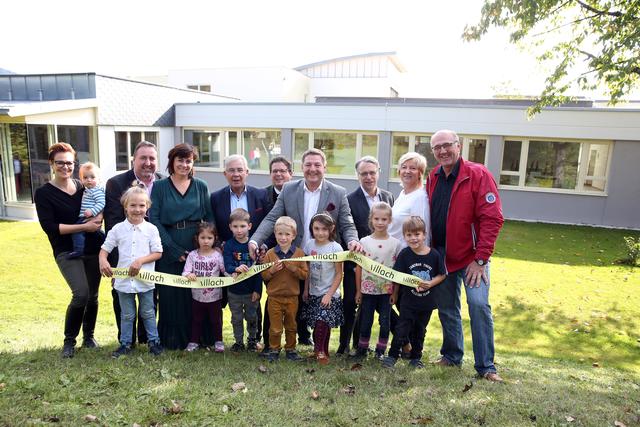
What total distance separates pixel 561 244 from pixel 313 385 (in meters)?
11.4

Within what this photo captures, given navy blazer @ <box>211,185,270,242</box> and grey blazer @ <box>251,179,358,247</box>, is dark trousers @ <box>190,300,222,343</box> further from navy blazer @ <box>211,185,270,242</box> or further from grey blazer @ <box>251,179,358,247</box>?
grey blazer @ <box>251,179,358,247</box>

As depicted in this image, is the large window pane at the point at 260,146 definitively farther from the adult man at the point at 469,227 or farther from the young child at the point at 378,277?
the adult man at the point at 469,227

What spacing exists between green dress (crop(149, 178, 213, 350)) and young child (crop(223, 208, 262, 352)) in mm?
389

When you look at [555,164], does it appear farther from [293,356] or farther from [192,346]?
[192,346]

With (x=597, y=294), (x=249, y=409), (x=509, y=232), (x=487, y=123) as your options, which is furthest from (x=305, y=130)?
(x=249, y=409)

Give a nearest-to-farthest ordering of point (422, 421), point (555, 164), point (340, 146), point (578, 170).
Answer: point (422, 421) < point (578, 170) < point (555, 164) < point (340, 146)

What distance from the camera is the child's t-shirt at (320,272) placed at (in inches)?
176

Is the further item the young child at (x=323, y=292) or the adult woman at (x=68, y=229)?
the young child at (x=323, y=292)

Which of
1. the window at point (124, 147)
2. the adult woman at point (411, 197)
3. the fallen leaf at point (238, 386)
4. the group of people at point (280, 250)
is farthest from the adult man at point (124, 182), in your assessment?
the window at point (124, 147)

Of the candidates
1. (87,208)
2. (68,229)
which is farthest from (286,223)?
(68,229)

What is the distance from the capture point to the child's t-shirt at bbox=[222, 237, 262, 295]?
456 centimetres

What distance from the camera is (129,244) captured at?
171 inches

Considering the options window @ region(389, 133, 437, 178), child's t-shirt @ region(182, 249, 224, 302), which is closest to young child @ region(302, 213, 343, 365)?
child's t-shirt @ region(182, 249, 224, 302)

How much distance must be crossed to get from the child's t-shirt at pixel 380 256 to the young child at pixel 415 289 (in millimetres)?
106
